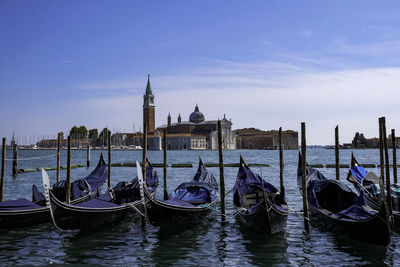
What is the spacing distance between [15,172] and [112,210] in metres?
17.4

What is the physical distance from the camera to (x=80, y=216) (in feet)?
27.7

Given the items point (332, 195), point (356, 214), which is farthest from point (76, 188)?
point (356, 214)

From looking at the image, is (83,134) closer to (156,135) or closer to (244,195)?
(156,135)

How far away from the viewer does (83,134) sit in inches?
4289

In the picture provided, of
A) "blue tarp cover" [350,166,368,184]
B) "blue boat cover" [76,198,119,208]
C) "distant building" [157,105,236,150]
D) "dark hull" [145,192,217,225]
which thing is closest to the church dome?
"distant building" [157,105,236,150]

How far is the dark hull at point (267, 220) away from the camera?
850cm

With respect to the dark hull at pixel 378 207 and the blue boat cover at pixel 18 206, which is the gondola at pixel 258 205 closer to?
the dark hull at pixel 378 207

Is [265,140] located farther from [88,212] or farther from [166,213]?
[88,212]

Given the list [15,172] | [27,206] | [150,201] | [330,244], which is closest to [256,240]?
[330,244]

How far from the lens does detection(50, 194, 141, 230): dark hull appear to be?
819 centimetres

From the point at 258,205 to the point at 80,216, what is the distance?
3.48m

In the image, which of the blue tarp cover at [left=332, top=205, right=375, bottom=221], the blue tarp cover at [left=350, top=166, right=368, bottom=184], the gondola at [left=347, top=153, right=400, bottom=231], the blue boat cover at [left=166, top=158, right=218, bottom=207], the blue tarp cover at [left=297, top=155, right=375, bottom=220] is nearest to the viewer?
the blue tarp cover at [left=332, top=205, right=375, bottom=221]

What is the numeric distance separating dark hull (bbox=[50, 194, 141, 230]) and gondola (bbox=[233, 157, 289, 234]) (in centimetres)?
278

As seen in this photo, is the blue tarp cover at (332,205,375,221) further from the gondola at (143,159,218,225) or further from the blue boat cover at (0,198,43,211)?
the blue boat cover at (0,198,43,211)
